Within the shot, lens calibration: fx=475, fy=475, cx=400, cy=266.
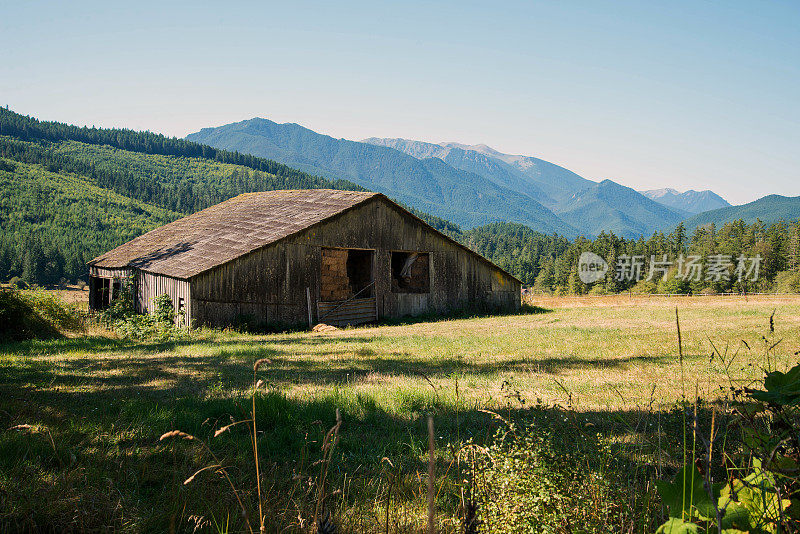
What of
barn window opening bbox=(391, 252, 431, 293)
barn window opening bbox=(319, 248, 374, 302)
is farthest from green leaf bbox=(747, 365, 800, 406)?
barn window opening bbox=(391, 252, 431, 293)

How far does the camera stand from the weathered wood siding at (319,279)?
16781 millimetres

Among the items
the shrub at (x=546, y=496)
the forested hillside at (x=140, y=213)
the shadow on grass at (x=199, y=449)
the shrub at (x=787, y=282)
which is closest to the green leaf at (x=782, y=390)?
the shrub at (x=546, y=496)

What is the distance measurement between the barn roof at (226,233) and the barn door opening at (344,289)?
2185 millimetres

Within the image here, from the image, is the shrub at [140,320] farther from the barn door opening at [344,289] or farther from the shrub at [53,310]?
the barn door opening at [344,289]

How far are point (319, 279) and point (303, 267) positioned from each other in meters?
0.92

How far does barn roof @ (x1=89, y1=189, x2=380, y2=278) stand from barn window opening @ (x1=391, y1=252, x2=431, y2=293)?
3889 millimetres

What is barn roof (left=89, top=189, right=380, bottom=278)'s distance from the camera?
1753cm

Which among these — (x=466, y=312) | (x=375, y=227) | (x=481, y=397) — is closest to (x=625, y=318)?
(x=466, y=312)

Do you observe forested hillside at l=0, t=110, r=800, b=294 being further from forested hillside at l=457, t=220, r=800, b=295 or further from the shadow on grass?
the shadow on grass

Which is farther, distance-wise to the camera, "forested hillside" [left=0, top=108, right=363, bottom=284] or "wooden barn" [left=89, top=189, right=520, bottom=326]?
"forested hillside" [left=0, top=108, right=363, bottom=284]

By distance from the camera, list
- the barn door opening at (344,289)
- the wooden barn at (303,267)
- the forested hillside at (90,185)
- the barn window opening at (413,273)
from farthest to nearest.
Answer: the forested hillside at (90,185) < the barn window opening at (413,273) < the barn door opening at (344,289) < the wooden barn at (303,267)

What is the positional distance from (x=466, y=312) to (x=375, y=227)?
675 cm

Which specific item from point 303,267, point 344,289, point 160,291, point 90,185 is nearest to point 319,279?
point 303,267

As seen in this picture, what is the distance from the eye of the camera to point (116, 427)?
14.1ft
